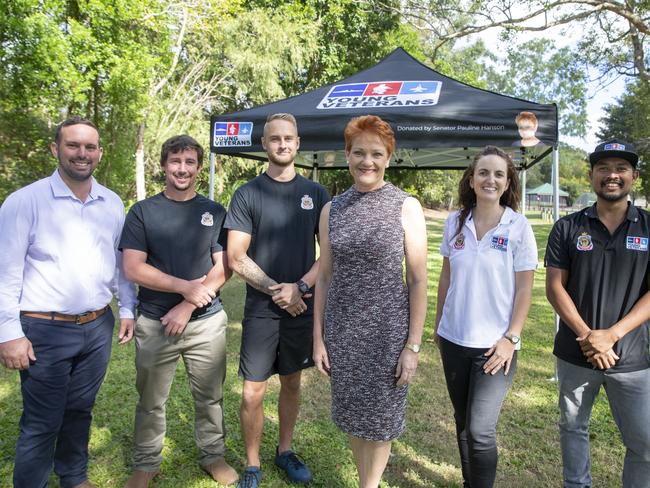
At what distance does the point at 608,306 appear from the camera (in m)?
2.28

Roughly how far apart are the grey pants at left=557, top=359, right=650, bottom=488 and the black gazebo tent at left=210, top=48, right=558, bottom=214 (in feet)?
8.38

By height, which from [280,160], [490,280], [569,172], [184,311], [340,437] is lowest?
[340,437]

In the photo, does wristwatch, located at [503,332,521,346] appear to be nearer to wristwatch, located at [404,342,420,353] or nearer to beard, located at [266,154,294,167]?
wristwatch, located at [404,342,420,353]

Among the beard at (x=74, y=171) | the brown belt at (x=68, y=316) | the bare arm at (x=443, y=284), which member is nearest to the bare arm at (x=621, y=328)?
the bare arm at (x=443, y=284)

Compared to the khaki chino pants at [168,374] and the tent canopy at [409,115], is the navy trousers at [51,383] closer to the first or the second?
the khaki chino pants at [168,374]

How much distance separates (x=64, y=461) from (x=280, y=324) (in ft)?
4.81

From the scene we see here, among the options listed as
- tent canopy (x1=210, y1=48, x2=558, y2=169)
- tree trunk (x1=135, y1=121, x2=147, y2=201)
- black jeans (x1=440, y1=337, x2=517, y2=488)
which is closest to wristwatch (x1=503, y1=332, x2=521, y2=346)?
black jeans (x1=440, y1=337, x2=517, y2=488)

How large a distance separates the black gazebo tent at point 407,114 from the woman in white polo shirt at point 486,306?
2.14 metres

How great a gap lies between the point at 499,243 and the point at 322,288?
0.90 meters

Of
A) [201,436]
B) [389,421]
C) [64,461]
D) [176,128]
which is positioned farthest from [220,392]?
[176,128]

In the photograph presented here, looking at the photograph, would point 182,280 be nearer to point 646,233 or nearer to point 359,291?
point 359,291

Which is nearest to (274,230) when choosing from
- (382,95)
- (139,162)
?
(382,95)

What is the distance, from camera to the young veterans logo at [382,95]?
15.9 feet

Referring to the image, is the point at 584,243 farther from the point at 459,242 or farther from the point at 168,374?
the point at 168,374
